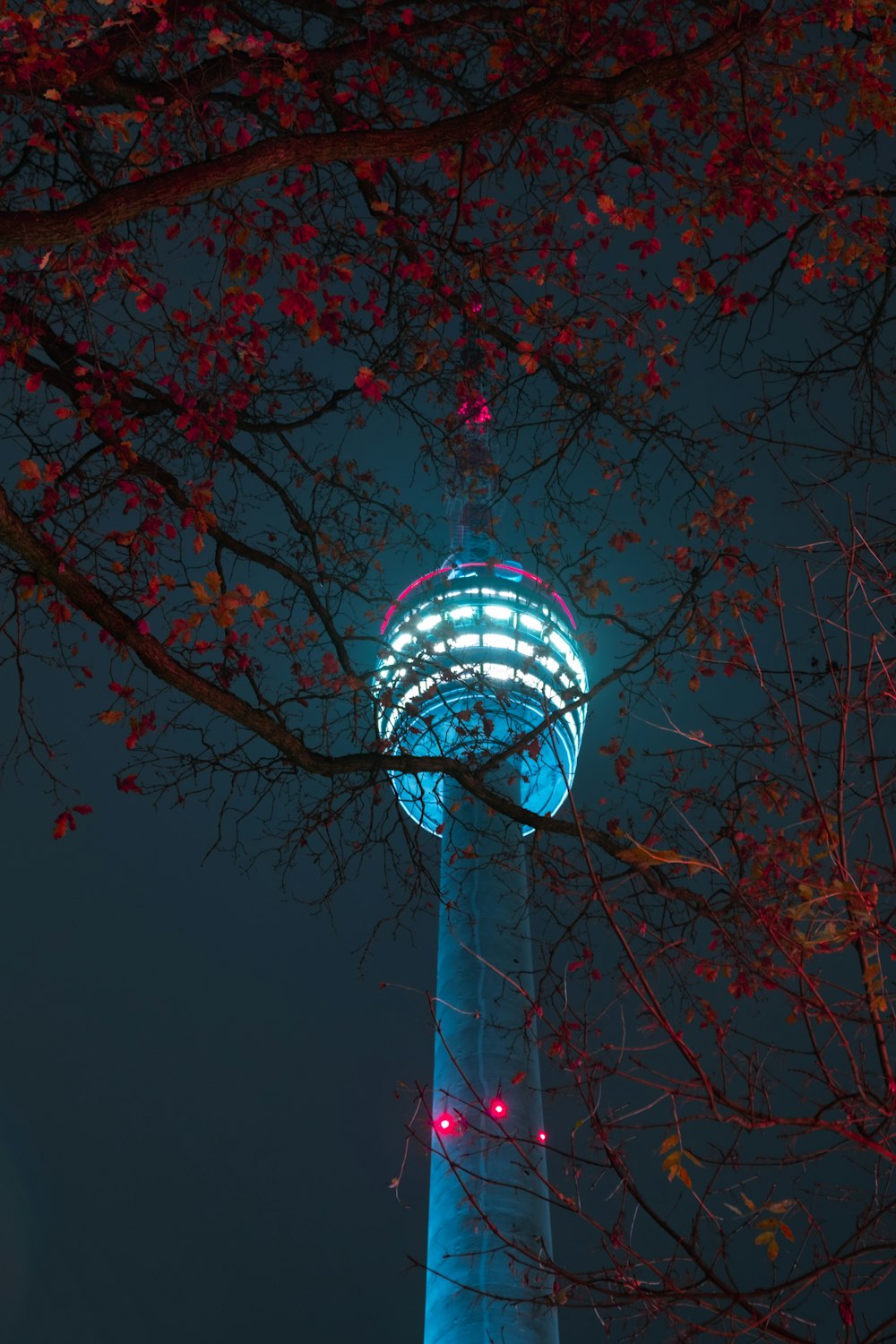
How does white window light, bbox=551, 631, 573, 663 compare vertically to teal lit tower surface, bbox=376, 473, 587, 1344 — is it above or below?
above

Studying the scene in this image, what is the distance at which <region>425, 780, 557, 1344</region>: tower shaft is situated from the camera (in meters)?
23.7

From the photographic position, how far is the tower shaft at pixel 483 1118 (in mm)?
23688

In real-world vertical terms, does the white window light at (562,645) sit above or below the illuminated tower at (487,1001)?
above

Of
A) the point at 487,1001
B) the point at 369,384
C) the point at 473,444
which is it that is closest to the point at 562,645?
the point at 487,1001

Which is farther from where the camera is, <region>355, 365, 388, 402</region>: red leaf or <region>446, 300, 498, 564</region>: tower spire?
<region>446, 300, 498, 564</region>: tower spire

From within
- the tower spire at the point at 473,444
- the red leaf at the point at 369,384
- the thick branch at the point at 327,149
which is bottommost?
the thick branch at the point at 327,149

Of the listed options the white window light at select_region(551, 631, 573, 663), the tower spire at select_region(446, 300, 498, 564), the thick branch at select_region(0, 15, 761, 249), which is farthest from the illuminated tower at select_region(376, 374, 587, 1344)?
the thick branch at select_region(0, 15, 761, 249)

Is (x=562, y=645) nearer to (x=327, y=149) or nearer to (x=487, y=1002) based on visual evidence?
(x=487, y=1002)

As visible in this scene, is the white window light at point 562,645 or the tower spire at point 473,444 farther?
the white window light at point 562,645

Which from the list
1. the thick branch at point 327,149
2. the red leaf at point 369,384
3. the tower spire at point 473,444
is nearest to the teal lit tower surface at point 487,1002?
the tower spire at point 473,444

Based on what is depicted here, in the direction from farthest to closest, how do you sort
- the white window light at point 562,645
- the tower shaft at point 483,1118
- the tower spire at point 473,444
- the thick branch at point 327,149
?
1. the white window light at point 562,645
2. the tower shaft at point 483,1118
3. the tower spire at point 473,444
4. the thick branch at point 327,149

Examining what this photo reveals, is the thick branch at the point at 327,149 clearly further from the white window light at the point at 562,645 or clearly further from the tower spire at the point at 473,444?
the white window light at the point at 562,645

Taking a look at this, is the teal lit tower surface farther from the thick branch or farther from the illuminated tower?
the thick branch

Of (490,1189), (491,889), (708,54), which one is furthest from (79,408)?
(491,889)
